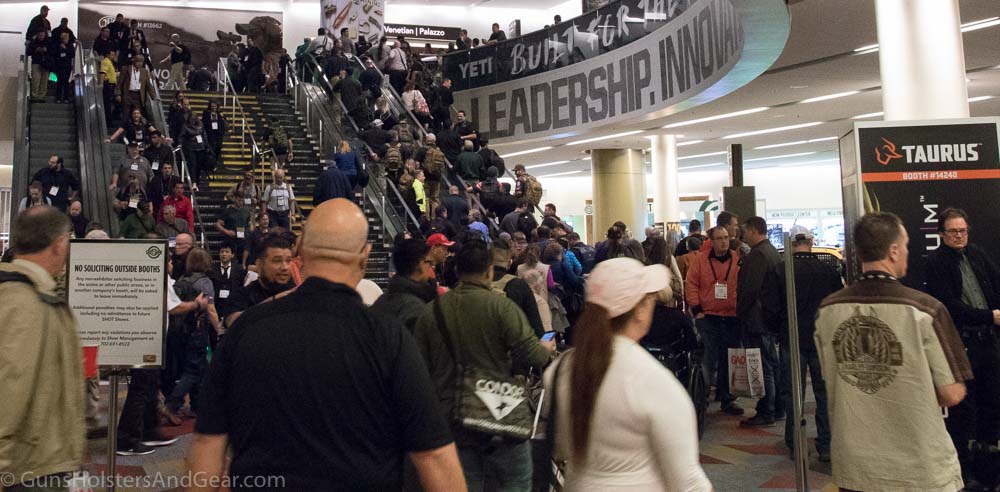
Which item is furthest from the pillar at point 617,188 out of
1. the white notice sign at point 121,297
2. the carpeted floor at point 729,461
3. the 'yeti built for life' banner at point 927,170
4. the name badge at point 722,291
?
the white notice sign at point 121,297

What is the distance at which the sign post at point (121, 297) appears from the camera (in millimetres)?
4809

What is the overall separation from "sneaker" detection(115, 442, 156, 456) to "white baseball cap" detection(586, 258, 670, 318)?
17.8 feet

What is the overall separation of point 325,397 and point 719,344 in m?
6.69

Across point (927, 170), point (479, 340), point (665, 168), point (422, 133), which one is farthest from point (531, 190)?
point (479, 340)

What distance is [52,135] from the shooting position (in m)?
15.1

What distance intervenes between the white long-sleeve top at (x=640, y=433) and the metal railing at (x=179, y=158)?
1046 cm

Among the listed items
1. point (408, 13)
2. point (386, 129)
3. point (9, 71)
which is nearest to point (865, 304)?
point (386, 129)

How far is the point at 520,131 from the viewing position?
2153 centimetres

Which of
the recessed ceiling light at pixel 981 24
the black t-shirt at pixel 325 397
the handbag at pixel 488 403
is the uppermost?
the recessed ceiling light at pixel 981 24

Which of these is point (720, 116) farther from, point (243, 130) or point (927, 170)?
point (927, 170)

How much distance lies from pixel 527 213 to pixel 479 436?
11.1 metres

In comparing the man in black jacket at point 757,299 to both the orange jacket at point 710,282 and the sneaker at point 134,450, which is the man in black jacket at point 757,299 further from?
the sneaker at point 134,450

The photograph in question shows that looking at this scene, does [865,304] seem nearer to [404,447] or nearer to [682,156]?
[404,447]

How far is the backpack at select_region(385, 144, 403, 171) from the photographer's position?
48.8 feet
